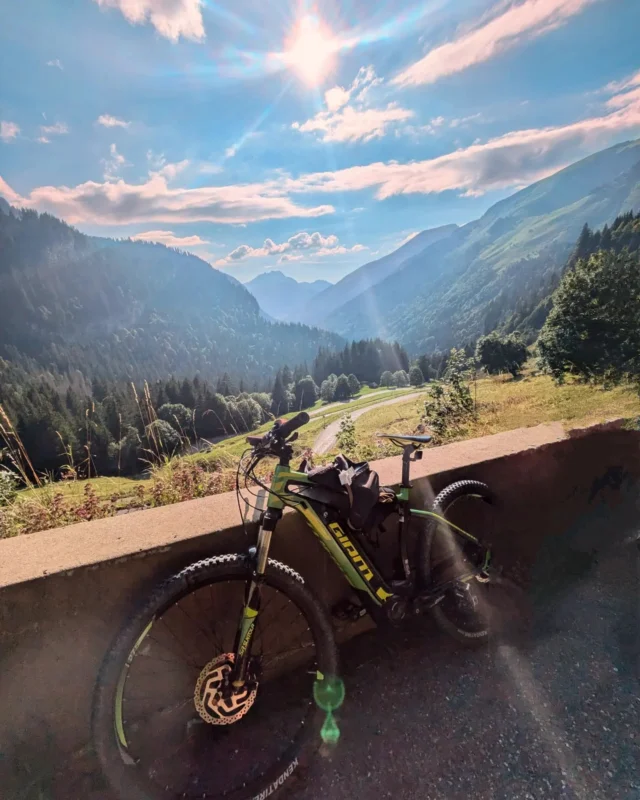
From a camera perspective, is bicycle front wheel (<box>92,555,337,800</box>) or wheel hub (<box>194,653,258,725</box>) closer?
bicycle front wheel (<box>92,555,337,800</box>)

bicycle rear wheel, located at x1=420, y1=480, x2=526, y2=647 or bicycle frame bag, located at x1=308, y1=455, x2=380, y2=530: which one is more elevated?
bicycle frame bag, located at x1=308, y1=455, x2=380, y2=530

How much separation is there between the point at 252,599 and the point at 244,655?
0.29 m

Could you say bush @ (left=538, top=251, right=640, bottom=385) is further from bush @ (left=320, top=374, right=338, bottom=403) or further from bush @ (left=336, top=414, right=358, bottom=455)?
bush @ (left=320, top=374, right=338, bottom=403)

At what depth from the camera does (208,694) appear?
2129 millimetres

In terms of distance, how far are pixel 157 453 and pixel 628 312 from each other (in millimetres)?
16867

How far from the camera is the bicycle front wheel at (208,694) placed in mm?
1914

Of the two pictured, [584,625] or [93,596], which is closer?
[93,596]

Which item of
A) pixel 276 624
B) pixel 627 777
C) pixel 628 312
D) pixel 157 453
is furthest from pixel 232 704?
pixel 628 312

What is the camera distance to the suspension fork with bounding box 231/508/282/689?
2.10 meters

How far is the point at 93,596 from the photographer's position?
6.60 ft

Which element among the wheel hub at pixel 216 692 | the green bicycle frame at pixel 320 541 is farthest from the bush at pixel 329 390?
the wheel hub at pixel 216 692

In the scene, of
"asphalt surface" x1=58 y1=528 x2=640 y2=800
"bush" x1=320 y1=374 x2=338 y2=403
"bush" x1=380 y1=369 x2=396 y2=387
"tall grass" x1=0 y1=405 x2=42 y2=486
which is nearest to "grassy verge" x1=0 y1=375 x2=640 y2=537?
"tall grass" x1=0 y1=405 x2=42 y2=486

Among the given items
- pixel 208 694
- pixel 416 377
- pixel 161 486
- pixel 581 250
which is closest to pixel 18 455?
pixel 161 486

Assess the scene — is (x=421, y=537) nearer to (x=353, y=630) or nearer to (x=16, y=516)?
(x=353, y=630)
